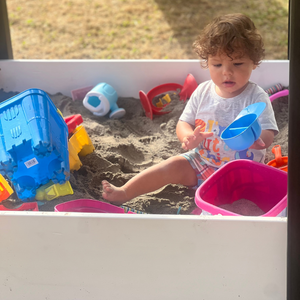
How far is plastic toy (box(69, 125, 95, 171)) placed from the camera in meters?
1.30

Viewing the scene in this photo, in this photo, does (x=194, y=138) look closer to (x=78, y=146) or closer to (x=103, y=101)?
(x=78, y=146)

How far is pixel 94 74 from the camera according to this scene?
1.88 meters

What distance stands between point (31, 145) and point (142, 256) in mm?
439

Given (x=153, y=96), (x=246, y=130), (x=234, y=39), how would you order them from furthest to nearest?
(x=153, y=96), (x=234, y=39), (x=246, y=130)

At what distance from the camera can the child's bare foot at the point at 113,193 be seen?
3.87 feet

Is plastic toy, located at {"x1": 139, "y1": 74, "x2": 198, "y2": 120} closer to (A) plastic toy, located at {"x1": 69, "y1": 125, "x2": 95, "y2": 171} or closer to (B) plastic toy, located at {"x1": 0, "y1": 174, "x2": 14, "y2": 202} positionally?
(A) plastic toy, located at {"x1": 69, "y1": 125, "x2": 95, "y2": 171}

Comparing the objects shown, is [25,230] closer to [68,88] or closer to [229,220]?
[229,220]

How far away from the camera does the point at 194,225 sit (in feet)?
2.62

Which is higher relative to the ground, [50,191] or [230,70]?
[230,70]

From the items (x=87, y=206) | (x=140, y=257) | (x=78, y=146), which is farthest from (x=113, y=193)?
(x=140, y=257)

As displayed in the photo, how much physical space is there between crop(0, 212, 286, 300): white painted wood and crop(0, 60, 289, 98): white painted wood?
1168 mm

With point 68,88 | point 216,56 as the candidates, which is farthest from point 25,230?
point 68,88

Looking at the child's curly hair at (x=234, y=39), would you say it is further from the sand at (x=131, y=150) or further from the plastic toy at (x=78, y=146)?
the plastic toy at (x=78, y=146)

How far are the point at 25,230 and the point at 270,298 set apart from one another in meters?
0.56
